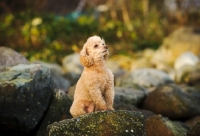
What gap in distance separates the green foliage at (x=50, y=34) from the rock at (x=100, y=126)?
1032cm

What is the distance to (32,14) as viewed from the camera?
15.2m

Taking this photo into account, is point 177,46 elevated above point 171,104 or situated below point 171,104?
above

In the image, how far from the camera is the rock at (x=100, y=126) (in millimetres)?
4055

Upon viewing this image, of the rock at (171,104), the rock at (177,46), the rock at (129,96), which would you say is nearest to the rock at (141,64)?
the rock at (177,46)

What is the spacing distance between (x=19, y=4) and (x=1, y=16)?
1.33 m

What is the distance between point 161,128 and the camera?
17.2 feet

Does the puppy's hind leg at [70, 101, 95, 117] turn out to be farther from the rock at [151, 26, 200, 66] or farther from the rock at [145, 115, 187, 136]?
the rock at [151, 26, 200, 66]

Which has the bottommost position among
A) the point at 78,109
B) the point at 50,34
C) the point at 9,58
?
the point at 78,109

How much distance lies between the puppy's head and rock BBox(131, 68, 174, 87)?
581 cm

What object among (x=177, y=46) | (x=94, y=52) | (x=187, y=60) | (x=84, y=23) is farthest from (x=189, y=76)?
(x=94, y=52)

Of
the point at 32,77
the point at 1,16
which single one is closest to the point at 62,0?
the point at 1,16

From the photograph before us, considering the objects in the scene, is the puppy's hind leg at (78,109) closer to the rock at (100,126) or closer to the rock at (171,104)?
the rock at (100,126)

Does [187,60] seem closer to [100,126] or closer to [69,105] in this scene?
[69,105]

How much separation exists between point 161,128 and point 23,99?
1996 millimetres
